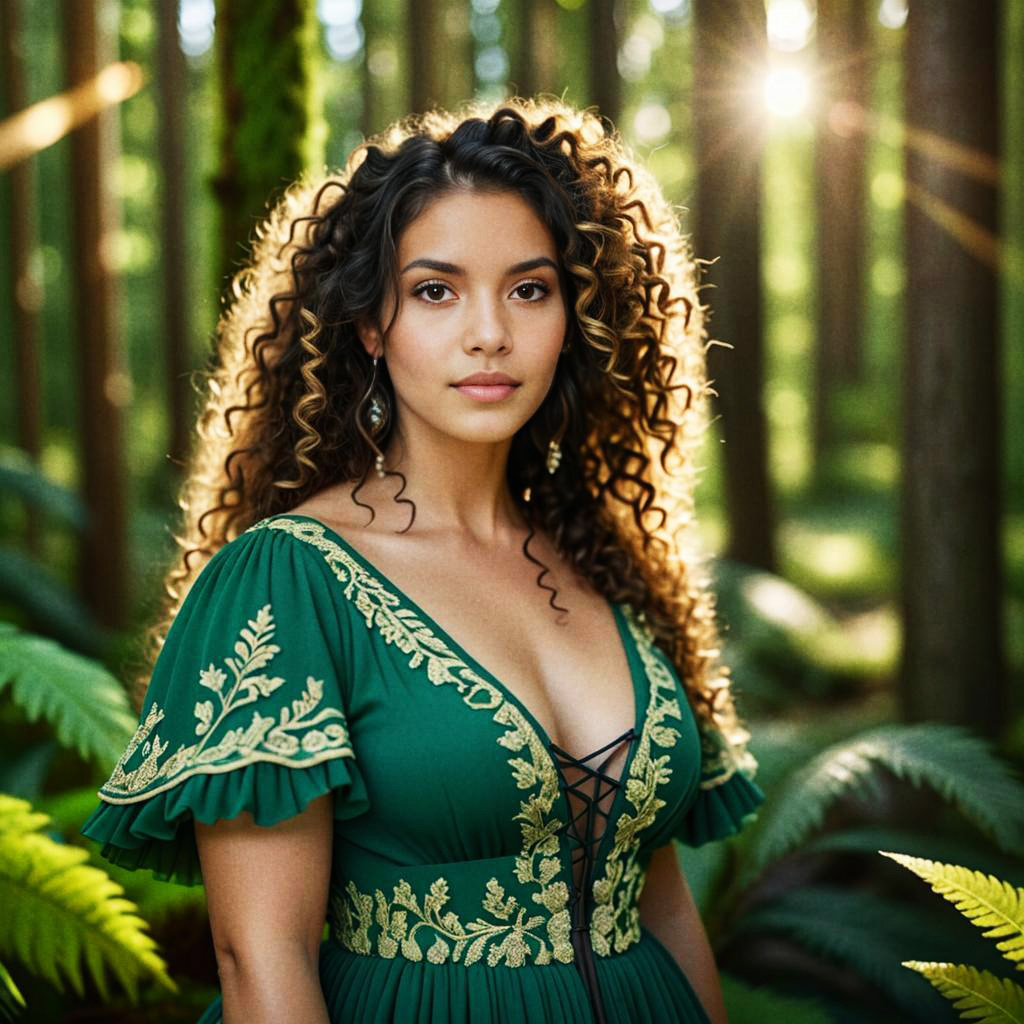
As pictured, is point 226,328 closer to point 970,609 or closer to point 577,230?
point 577,230

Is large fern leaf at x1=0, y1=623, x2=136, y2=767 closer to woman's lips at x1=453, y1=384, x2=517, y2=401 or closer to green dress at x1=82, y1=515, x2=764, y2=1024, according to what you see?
green dress at x1=82, y1=515, x2=764, y2=1024

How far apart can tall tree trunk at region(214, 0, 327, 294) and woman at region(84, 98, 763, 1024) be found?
39.0 inches

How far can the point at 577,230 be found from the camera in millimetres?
2480

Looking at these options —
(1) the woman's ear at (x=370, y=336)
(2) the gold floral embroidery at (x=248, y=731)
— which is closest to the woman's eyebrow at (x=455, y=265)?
(1) the woman's ear at (x=370, y=336)

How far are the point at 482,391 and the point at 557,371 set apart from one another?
0.50m

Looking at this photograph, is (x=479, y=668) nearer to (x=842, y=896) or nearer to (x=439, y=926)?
(x=439, y=926)

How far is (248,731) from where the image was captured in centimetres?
200

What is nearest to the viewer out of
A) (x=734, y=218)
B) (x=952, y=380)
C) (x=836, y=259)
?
(x=952, y=380)

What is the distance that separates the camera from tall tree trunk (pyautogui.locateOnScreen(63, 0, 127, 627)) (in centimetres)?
954

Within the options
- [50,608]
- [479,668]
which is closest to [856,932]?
[479,668]

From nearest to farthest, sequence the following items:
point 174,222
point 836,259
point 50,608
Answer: point 50,608 < point 174,222 < point 836,259

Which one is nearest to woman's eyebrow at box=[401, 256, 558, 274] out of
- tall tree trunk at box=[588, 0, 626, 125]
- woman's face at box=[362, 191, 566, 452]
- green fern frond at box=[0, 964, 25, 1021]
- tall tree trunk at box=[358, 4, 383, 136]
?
woman's face at box=[362, 191, 566, 452]

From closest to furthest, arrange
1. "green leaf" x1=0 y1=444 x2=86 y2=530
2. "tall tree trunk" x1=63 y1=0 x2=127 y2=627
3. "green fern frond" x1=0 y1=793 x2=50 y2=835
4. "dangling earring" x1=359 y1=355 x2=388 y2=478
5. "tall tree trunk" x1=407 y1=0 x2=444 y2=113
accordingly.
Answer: "dangling earring" x1=359 y1=355 x2=388 y2=478 → "green fern frond" x1=0 y1=793 x2=50 y2=835 → "green leaf" x1=0 y1=444 x2=86 y2=530 → "tall tree trunk" x1=63 y1=0 x2=127 y2=627 → "tall tree trunk" x1=407 y1=0 x2=444 y2=113

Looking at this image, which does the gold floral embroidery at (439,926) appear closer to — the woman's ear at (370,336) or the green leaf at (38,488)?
the woman's ear at (370,336)
